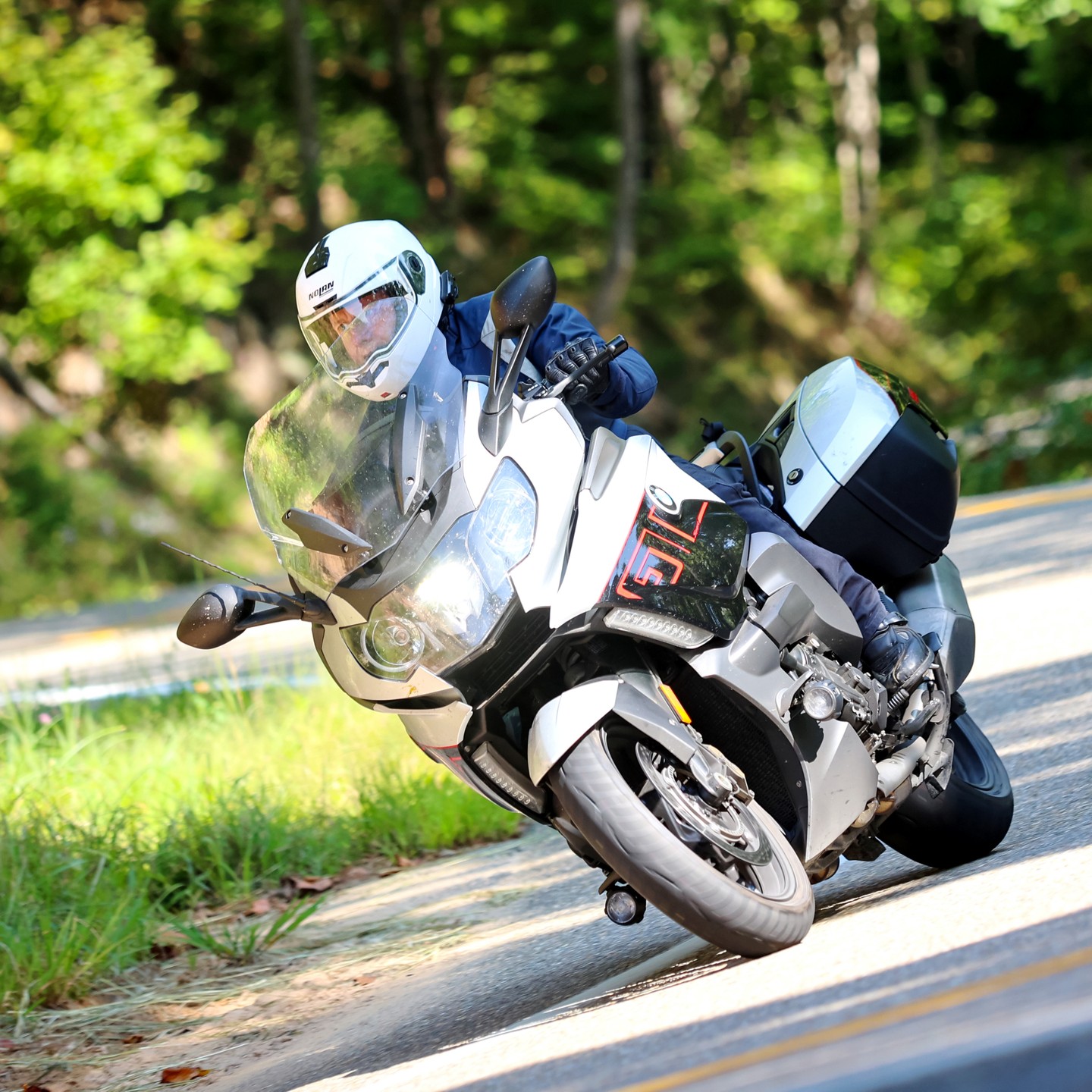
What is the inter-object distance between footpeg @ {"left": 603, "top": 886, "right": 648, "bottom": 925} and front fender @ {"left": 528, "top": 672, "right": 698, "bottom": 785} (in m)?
0.31

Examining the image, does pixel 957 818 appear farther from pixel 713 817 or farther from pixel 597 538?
pixel 597 538

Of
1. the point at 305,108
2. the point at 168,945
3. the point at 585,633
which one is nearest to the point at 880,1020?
the point at 585,633

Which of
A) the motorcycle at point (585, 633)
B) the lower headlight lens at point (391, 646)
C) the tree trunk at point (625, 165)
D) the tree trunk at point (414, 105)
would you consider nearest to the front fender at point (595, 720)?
the motorcycle at point (585, 633)

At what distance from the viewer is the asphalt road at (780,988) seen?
2.40 m

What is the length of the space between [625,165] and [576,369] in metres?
20.9

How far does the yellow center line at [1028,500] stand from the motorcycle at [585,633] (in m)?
8.77

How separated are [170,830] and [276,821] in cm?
37

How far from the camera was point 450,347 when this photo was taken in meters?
3.91

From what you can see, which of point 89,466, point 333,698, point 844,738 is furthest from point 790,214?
point 844,738

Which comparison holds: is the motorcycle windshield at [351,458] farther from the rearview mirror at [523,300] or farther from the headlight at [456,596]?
the rearview mirror at [523,300]

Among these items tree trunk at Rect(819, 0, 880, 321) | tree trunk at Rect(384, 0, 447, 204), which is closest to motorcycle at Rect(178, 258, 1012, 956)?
tree trunk at Rect(384, 0, 447, 204)

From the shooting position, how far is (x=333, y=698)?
7.17m

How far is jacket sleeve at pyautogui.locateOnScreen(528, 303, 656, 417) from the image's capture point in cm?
387

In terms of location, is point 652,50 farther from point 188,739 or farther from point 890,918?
point 890,918
